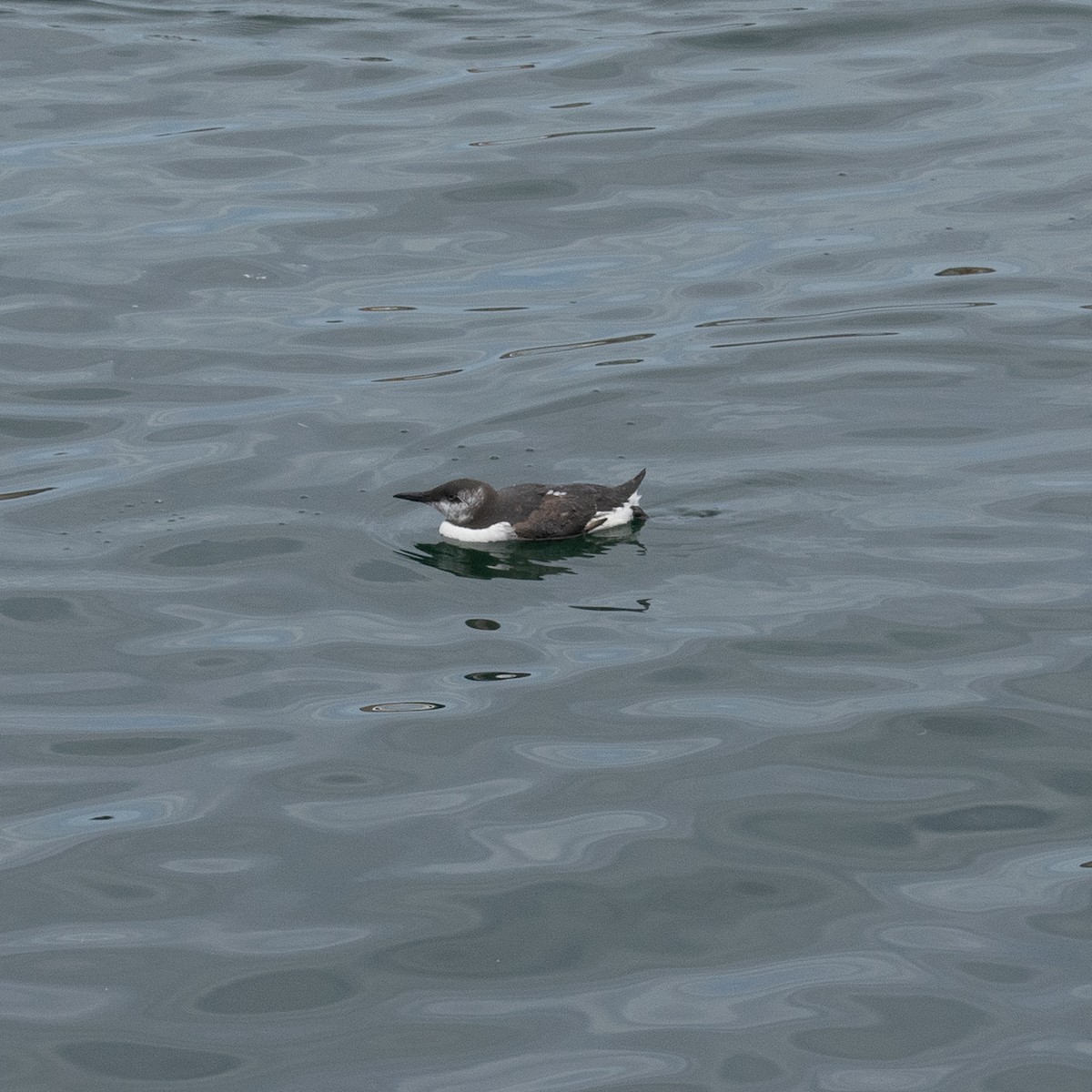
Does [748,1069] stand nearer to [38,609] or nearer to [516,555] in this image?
[516,555]

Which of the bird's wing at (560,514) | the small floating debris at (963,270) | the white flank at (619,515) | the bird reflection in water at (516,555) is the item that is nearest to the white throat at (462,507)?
the bird reflection in water at (516,555)

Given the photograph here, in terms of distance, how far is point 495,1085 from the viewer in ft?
20.1

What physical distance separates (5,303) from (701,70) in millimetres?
8706

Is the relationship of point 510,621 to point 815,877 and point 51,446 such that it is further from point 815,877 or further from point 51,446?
point 51,446

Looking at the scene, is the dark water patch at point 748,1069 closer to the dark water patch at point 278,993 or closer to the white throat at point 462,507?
the dark water patch at point 278,993

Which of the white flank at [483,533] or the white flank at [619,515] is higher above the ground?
the white flank at [619,515]

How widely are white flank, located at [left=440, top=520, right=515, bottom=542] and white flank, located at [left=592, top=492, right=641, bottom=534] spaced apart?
464mm

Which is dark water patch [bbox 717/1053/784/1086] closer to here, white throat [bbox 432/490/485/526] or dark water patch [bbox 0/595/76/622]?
white throat [bbox 432/490/485/526]

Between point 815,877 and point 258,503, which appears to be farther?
point 258,503

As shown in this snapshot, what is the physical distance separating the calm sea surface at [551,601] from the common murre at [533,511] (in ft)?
0.39

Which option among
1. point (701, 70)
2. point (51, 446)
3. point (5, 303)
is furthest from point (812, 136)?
point (51, 446)

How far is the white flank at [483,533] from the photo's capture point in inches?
400

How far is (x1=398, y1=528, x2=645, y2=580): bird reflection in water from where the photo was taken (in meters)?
10.0

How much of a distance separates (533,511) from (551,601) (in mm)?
742
